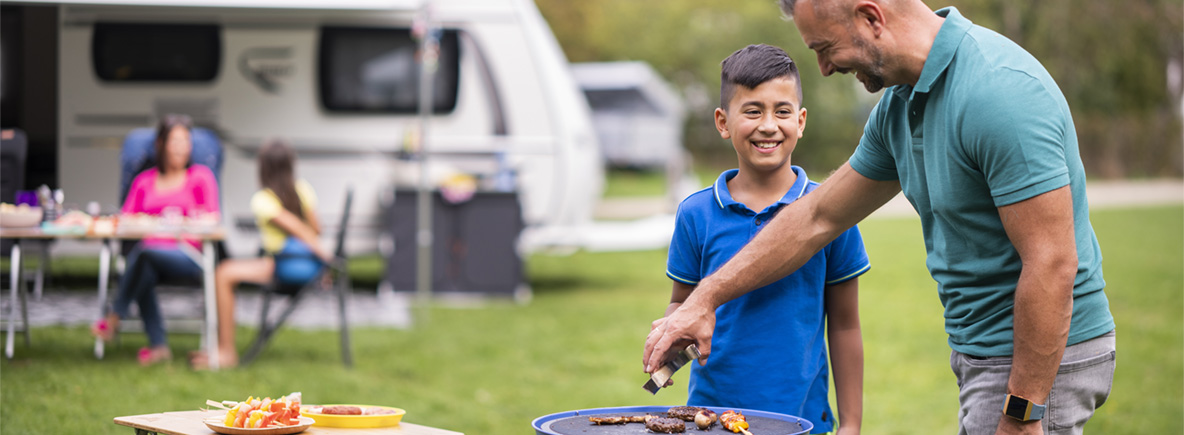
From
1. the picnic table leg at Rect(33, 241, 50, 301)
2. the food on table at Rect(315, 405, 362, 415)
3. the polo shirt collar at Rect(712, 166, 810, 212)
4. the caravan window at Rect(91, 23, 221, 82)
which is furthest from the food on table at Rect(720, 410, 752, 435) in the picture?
the caravan window at Rect(91, 23, 221, 82)

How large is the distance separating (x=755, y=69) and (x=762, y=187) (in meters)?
0.28

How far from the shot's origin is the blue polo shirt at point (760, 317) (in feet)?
8.37

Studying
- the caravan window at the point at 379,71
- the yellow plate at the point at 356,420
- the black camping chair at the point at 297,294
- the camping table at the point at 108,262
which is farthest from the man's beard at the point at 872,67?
the caravan window at the point at 379,71

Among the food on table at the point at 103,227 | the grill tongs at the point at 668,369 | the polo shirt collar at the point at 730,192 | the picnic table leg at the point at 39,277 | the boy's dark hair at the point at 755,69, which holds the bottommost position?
the grill tongs at the point at 668,369

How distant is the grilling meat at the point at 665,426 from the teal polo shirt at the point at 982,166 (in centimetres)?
59

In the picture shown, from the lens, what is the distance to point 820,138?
111 ft

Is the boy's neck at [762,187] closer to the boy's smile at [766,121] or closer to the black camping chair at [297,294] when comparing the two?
the boy's smile at [766,121]

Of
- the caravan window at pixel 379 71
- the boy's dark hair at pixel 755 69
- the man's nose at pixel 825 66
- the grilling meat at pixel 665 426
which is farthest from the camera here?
the caravan window at pixel 379 71

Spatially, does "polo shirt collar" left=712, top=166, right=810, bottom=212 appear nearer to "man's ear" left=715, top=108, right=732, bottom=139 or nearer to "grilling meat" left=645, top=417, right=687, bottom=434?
"man's ear" left=715, top=108, right=732, bottom=139

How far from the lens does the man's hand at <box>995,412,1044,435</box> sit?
2104mm

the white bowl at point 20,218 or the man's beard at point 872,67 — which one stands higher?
the man's beard at point 872,67

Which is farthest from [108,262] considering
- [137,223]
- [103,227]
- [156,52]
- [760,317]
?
[760,317]

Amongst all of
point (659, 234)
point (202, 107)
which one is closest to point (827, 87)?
point (659, 234)

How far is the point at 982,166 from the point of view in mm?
2045
